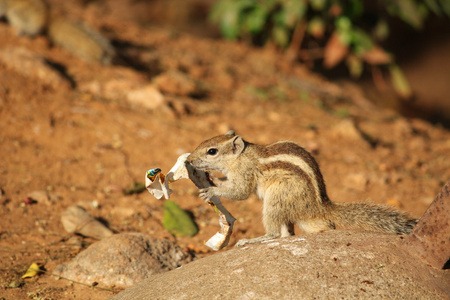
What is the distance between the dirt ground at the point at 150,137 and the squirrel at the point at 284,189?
36.9 inches

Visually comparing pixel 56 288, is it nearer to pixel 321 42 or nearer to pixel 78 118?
pixel 78 118

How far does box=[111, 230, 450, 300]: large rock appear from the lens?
302cm

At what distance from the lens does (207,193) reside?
4.27m

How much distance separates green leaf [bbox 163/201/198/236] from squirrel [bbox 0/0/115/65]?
4.15m

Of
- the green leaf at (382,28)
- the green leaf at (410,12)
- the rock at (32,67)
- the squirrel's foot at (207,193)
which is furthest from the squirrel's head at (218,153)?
the green leaf at (382,28)

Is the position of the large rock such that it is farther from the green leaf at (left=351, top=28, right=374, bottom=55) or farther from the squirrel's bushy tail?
the green leaf at (left=351, top=28, right=374, bottom=55)

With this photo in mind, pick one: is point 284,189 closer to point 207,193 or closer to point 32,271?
point 207,193

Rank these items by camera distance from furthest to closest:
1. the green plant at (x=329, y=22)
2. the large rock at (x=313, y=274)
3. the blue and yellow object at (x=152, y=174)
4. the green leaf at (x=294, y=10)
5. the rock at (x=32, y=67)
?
the green plant at (x=329, y=22) → the green leaf at (x=294, y=10) → the rock at (x=32, y=67) → the blue and yellow object at (x=152, y=174) → the large rock at (x=313, y=274)

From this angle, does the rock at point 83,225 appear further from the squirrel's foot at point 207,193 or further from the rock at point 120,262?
the squirrel's foot at point 207,193

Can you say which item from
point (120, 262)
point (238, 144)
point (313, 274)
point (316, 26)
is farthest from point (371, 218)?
point (316, 26)

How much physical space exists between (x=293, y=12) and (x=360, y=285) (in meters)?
7.36

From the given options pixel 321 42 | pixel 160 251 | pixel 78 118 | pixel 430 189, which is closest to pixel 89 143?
pixel 78 118

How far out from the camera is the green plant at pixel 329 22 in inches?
380

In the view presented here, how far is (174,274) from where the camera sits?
3701 millimetres
